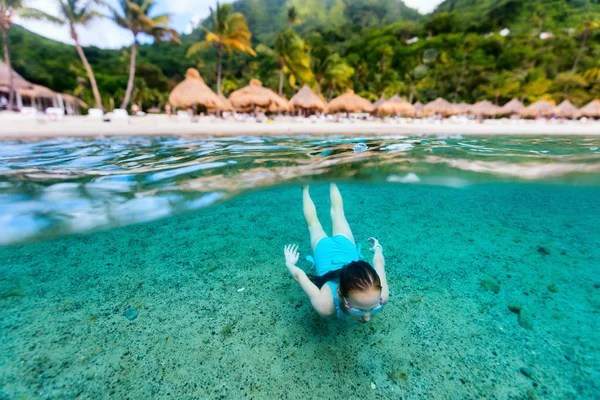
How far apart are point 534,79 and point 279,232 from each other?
56025 mm

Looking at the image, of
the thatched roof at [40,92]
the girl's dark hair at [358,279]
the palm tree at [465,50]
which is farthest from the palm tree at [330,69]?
the girl's dark hair at [358,279]

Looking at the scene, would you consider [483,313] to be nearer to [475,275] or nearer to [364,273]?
[475,275]

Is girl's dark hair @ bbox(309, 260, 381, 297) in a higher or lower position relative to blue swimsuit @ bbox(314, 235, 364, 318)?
higher

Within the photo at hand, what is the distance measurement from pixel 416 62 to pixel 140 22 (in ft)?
187

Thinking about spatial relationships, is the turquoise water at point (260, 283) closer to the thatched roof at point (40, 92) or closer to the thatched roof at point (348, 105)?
the thatched roof at point (348, 105)

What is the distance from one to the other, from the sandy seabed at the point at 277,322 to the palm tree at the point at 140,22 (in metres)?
29.3

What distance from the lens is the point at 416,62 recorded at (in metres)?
62.1

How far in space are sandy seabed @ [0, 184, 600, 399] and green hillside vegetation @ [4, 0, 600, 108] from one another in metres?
33.4

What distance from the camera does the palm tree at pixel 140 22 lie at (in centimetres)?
2591

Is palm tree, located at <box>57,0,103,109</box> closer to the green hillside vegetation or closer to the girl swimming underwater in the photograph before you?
the green hillside vegetation

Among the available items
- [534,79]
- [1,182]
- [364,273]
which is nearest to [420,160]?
[364,273]

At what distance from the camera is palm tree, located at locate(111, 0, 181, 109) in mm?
25906

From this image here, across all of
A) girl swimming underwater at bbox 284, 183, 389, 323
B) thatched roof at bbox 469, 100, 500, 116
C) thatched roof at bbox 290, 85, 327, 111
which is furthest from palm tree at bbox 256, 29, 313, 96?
girl swimming underwater at bbox 284, 183, 389, 323

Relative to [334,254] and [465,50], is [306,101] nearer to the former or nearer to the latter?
[334,254]
